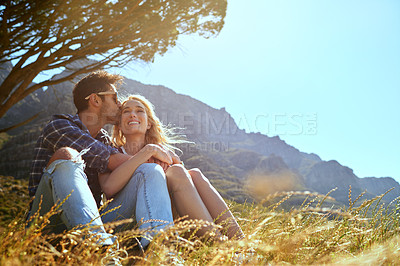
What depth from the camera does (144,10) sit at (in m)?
6.46

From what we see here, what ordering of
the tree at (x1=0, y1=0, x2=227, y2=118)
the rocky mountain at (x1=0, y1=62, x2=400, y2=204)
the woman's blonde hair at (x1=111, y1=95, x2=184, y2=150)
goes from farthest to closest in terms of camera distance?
the rocky mountain at (x1=0, y1=62, x2=400, y2=204)
the tree at (x1=0, y1=0, x2=227, y2=118)
the woman's blonde hair at (x1=111, y1=95, x2=184, y2=150)

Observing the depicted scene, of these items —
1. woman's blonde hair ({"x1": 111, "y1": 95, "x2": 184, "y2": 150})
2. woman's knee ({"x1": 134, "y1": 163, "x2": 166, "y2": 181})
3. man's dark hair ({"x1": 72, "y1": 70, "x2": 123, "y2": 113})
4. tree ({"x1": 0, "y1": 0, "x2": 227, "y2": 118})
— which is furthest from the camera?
tree ({"x1": 0, "y1": 0, "x2": 227, "y2": 118})

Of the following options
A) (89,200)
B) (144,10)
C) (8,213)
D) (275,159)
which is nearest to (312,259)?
(89,200)

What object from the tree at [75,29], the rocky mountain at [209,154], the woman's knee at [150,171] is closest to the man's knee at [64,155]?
the woman's knee at [150,171]

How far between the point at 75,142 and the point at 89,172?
347 mm

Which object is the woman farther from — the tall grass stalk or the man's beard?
the tall grass stalk

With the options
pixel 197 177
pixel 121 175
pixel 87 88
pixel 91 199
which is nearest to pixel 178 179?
pixel 197 177

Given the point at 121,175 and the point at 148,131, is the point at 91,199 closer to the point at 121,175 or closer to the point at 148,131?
the point at 121,175

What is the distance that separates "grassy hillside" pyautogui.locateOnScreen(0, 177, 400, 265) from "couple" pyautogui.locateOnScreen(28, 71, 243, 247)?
13cm

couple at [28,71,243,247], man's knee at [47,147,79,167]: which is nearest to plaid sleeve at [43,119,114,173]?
couple at [28,71,243,247]

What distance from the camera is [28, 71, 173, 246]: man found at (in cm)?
179

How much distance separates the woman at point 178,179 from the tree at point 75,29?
11.7 feet

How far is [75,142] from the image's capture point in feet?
8.54

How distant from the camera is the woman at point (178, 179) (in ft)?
7.74
